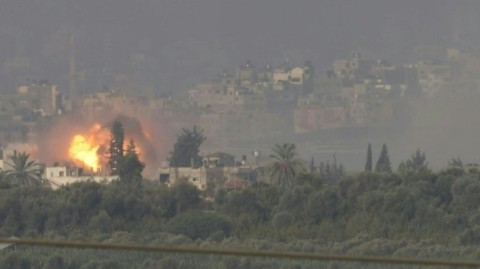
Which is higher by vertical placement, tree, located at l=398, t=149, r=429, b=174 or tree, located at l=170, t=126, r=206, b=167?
tree, located at l=170, t=126, r=206, b=167

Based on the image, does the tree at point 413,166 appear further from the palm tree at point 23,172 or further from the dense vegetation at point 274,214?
the palm tree at point 23,172

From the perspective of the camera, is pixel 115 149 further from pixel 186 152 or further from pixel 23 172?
pixel 186 152

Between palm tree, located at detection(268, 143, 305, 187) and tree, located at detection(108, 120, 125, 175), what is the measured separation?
787 cm

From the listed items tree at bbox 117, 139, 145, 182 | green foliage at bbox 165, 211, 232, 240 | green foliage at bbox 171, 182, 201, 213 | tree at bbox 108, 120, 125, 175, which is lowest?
green foliage at bbox 165, 211, 232, 240

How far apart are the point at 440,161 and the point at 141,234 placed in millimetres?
118151

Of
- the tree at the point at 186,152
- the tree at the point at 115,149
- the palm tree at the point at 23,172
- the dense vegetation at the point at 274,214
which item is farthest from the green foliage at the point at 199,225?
the tree at the point at 186,152

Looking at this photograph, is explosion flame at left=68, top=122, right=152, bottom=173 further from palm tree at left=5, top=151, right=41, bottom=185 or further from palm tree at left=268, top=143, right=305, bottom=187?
palm tree at left=268, top=143, right=305, bottom=187

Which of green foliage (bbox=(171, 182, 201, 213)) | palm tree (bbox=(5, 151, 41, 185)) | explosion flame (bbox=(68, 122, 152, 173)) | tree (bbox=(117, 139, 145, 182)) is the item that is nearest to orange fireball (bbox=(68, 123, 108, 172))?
explosion flame (bbox=(68, 122, 152, 173))

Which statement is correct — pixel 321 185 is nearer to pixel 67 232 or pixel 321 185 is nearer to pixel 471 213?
pixel 471 213

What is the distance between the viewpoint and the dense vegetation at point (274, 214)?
7244 cm

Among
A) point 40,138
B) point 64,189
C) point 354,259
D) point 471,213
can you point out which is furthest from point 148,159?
point 354,259

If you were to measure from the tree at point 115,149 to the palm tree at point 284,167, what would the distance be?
7.87m

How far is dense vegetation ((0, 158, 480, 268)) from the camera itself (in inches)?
2852

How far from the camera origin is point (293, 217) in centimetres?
8056
